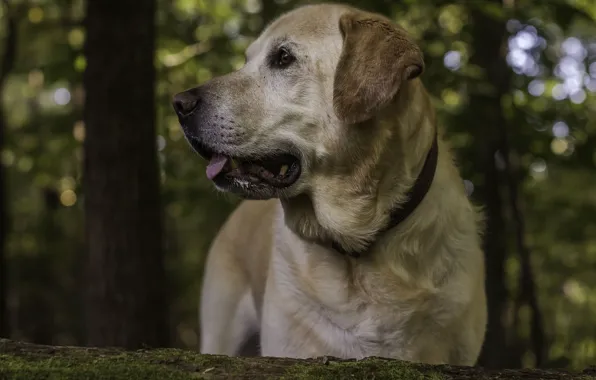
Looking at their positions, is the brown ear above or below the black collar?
above

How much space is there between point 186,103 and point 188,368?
146 cm

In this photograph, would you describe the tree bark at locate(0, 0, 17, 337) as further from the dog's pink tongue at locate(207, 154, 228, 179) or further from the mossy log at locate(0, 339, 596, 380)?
the mossy log at locate(0, 339, 596, 380)

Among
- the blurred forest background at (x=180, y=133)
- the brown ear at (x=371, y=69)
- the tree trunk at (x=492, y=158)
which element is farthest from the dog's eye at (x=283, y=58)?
the tree trunk at (x=492, y=158)

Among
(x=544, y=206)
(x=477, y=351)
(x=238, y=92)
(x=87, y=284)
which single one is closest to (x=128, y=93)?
(x=87, y=284)

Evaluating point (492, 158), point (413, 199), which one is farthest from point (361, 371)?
point (492, 158)

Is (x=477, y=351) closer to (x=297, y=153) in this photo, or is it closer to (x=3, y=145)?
(x=297, y=153)

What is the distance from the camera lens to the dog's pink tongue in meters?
3.22

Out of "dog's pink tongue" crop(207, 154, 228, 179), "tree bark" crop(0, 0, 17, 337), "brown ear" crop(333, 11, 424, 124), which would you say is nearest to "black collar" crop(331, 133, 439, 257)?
"brown ear" crop(333, 11, 424, 124)

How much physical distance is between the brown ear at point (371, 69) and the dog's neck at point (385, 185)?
156mm

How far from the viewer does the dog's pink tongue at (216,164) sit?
322cm

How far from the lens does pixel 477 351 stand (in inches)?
129

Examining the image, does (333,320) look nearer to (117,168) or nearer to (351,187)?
(351,187)

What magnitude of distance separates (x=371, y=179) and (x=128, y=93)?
2410mm

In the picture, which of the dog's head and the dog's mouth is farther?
the dog's mouth
